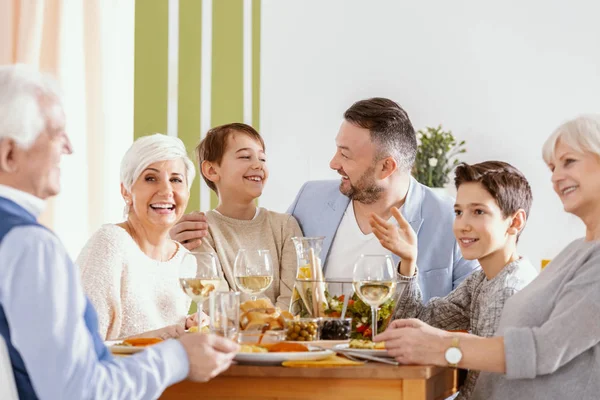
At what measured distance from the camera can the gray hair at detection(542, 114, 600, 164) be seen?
6.46 ft

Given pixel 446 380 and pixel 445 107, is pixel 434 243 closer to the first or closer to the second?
pixel 446 380

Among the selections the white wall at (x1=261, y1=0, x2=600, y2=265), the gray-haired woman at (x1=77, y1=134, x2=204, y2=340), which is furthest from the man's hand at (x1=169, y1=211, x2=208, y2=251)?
the white wall at (x1=261, y1=0, x2=600, y2=265)

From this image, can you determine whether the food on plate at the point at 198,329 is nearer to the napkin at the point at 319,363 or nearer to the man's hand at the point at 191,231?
the napkin at the point at 319,363

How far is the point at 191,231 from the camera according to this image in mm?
3080

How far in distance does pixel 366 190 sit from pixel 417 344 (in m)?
1.55

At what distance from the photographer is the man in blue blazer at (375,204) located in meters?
3.17

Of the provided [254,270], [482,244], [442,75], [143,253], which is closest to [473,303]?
[482,244]

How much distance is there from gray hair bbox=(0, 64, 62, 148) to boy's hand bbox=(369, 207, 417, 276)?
120cm

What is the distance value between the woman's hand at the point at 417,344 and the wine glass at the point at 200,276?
462 mm

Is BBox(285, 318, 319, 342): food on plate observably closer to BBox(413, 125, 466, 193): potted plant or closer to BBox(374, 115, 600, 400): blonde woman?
BBox(374, 115, 600, 400): blonde woman

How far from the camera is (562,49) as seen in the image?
525 centimetres

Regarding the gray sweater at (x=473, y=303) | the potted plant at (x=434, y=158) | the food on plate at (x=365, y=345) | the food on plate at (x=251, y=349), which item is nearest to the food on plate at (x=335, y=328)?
the food on plate at (x=365, y=345)

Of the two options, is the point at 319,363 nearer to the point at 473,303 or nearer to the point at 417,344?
the point at 417,344

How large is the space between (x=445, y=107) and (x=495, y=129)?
341 millimetres
